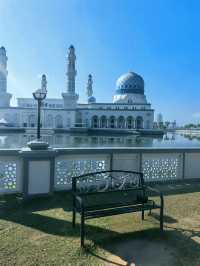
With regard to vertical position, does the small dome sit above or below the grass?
above

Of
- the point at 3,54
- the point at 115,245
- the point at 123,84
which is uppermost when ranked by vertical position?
the point at 3,54

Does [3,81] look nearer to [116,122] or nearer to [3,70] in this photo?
[3,70]

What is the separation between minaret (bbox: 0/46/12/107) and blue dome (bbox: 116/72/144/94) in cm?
3645

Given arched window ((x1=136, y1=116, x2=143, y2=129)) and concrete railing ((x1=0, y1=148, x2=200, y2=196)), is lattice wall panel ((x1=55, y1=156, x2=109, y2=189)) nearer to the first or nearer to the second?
concrete railing ((x1=0, y1=148, x2=200, y2=196))

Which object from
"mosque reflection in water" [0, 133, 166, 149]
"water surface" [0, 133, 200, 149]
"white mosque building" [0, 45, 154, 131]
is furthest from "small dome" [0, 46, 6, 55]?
"mosque reflection in water" [0, 133, 166, 149]

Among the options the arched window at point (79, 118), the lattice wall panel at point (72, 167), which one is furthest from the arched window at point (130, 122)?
the lattice wall panel at point (72, 167)

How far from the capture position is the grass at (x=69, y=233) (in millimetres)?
3488

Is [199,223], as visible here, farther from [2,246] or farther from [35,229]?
[2,246]

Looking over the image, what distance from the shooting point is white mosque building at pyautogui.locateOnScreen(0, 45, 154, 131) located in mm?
86500

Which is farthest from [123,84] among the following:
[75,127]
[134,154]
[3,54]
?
[134,154]

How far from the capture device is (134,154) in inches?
298

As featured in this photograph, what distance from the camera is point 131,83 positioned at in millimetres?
89562

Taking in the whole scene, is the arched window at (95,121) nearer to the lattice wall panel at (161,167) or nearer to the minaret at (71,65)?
the minaret at (71,65)

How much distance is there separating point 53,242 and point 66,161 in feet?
10.1
